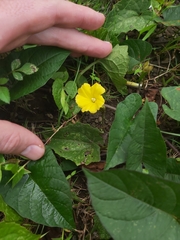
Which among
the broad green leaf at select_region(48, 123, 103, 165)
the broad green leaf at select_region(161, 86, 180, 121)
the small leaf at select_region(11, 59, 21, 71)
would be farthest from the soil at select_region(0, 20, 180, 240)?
the small leaf at select_region(11, 59, 21, 71)

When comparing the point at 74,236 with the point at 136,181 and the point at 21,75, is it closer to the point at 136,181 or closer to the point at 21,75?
the point at 136,181

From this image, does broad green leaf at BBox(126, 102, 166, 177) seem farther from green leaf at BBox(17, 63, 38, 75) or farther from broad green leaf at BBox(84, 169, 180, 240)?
green leaf at BBox(17, 63, 38, 75)

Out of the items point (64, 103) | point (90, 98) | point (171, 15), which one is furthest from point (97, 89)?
point (171, 15)

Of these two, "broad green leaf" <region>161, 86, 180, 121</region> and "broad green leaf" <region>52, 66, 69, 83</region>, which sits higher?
"broad green leaf" <region>52, 66, 69, 83</region>

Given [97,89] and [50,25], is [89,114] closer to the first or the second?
[97,89]

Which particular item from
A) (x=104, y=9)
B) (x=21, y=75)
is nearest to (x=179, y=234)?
(x=21, y=75)

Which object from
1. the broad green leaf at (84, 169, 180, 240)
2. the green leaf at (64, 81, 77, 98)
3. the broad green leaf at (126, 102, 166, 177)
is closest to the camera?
the broad green leaf at (84, 169, 180, 240)
